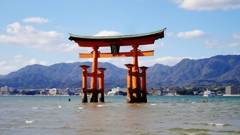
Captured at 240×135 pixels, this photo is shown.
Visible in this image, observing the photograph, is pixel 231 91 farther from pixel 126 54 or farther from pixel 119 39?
pixel 119 39

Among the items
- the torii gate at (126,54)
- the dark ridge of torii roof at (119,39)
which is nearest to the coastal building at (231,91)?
the torii gate at (126,54)

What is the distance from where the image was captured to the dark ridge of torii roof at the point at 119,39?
42250 millimetres

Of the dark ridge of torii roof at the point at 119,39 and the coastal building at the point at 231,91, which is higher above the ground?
the dark ridge of torii roof at the point at 119,39

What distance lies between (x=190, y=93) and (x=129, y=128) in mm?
147940

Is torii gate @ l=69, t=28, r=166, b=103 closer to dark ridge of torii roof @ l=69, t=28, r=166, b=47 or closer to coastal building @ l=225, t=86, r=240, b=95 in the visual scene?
dark ridge of torii roof @ l=69, t=28, r=166, b=47

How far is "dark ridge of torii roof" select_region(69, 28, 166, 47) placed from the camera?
42250 millimetres

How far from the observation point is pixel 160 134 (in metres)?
14.0

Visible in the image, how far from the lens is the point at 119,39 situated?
44.2 m

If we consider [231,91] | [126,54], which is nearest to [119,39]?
[126,54]

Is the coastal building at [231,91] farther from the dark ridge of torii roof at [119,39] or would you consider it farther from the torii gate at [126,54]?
the dark ridge of torii roof at [119,39]

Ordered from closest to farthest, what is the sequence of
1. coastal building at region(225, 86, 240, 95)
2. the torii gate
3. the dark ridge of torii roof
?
the torii gate
the dark ridge of torii roof
coastal building at region(225, 86, 240, 95)


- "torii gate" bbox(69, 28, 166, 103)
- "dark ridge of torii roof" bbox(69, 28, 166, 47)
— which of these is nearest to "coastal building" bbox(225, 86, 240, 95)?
"torii gate" bbox(69, 28, 166, 103)

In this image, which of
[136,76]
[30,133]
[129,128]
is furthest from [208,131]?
[136,76]

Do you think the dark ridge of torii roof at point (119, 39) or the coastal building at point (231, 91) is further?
the coastal building at point (231, 91)
